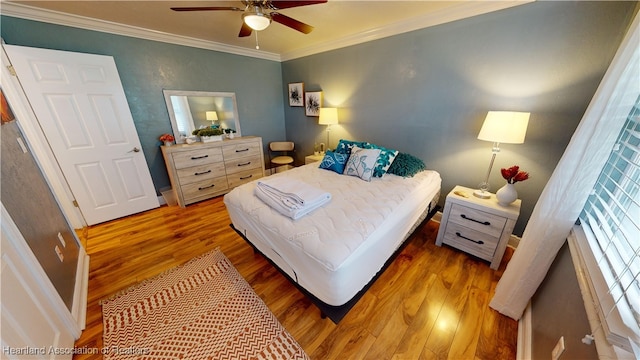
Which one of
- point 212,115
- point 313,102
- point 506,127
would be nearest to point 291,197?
point 506,127

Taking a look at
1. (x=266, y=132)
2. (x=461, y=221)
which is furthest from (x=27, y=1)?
(x=461, y=221)

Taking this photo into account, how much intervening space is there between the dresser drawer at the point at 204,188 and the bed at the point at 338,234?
1.52 m

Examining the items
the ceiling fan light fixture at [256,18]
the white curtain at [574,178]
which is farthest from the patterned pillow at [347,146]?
the white curtain at [574,178]

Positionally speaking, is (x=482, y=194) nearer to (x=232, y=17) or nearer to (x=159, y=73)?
(x=232, y=17)

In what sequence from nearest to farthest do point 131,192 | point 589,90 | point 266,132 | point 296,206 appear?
point 296,206, point 589,90, point 131,192, point 266,132

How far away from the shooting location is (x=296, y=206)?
4.74ft

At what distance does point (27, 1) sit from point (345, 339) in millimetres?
3834

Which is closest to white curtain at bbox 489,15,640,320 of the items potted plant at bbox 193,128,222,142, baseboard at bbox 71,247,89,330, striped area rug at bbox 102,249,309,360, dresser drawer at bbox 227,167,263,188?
striped area rug at bbox 102,249,309,360

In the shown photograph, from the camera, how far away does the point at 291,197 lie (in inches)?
60.7

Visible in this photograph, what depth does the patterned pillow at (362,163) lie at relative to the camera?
2156 millimetres

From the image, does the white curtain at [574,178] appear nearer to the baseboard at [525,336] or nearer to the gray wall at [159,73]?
the baseboard at [525,336]

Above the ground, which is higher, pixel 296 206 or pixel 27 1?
pixel 27 1

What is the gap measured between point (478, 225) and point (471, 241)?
179mm

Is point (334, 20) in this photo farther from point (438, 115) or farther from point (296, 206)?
point (296, 206)
